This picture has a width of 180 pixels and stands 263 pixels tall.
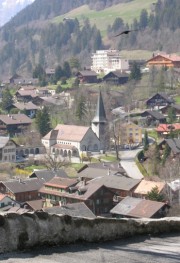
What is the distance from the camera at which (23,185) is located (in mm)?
24203

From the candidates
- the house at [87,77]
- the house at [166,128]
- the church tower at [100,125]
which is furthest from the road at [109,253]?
the house at [87,77]

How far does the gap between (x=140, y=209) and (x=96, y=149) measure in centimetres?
1734

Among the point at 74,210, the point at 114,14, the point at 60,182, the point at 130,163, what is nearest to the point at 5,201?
the point at 60,182

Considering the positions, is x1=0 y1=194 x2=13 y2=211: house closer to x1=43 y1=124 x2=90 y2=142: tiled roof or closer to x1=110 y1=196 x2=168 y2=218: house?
x1=110 y1=196 x2=168 y2=218: house

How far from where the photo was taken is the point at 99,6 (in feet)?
352

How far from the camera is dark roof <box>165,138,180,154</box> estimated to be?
104ft

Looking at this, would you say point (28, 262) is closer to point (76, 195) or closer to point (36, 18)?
point (76, 195)

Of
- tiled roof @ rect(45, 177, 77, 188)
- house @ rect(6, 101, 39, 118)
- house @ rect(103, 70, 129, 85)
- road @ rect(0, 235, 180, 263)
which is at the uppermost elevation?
road @ rect(0, 235, 180, 263)

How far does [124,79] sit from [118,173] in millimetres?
26767

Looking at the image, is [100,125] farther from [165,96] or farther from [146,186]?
[146,186]

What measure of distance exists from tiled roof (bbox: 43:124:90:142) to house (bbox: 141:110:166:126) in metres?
5.76

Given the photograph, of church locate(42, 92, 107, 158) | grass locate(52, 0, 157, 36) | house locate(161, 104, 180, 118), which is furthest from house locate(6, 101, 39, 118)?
grass locate(52, 0, 157, 36)

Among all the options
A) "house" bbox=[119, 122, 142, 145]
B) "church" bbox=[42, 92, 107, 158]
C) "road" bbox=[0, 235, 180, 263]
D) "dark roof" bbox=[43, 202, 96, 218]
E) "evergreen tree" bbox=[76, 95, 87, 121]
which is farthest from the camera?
"evergreen tree" bbox=[76, 95, 87, 121]

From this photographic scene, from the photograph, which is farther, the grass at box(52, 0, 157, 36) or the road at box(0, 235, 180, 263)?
the grass at box(52, 0, 157, 36)
